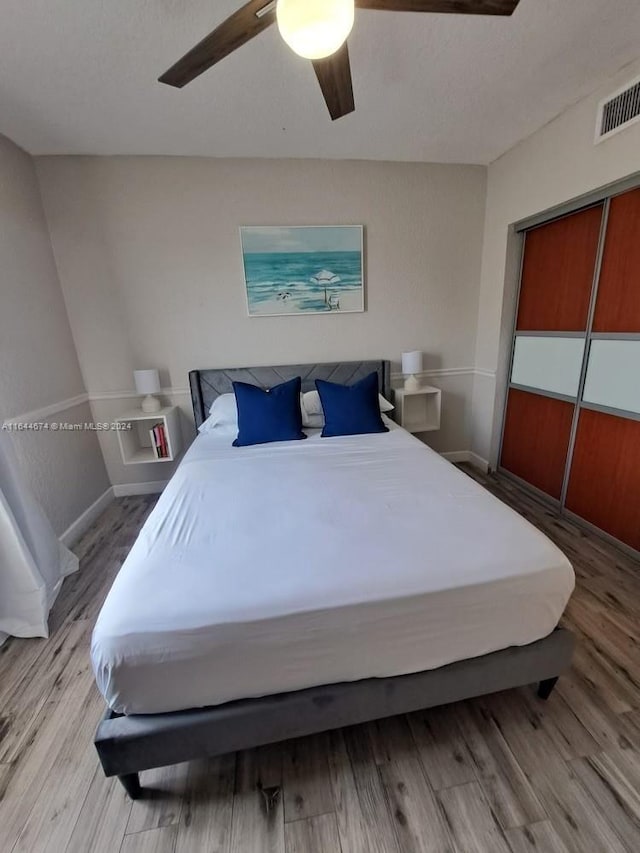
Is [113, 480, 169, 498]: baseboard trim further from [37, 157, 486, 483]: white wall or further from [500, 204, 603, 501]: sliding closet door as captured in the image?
[500, 204, 603, 501]: sliding closet door

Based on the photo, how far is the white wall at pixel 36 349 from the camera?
2.10m

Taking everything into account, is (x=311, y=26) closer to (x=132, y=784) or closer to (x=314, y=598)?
(x=314, y=598)

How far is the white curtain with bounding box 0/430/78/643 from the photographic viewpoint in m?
1.65

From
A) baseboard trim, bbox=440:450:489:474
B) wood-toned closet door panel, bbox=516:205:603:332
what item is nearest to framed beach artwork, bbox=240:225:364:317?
wood-toned closet door panel, bbox=516:205:603:332

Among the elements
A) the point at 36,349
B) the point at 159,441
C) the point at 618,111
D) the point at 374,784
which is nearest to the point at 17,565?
the point at 159,441

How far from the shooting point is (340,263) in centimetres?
288

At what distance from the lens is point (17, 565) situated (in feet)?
5.46

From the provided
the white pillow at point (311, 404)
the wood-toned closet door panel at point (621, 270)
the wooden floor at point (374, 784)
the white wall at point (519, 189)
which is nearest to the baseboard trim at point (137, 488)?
the white pillow at point (311, 404)

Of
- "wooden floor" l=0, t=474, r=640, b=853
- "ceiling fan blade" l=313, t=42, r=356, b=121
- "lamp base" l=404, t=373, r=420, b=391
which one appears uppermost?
"ceiling fan blade" l=313, t=42, r=356, b=121

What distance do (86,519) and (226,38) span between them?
2862mm

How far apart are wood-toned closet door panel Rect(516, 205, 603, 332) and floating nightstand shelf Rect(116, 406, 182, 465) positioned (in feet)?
9.64

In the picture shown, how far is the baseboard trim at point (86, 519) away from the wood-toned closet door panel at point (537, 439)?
3.46m

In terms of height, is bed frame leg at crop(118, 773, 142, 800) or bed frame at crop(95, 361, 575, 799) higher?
bed frame at crop(95, 361, 575, 799)

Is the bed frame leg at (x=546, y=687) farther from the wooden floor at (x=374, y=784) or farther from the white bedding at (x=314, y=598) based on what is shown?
the white bedding at (x=314, y=598)
